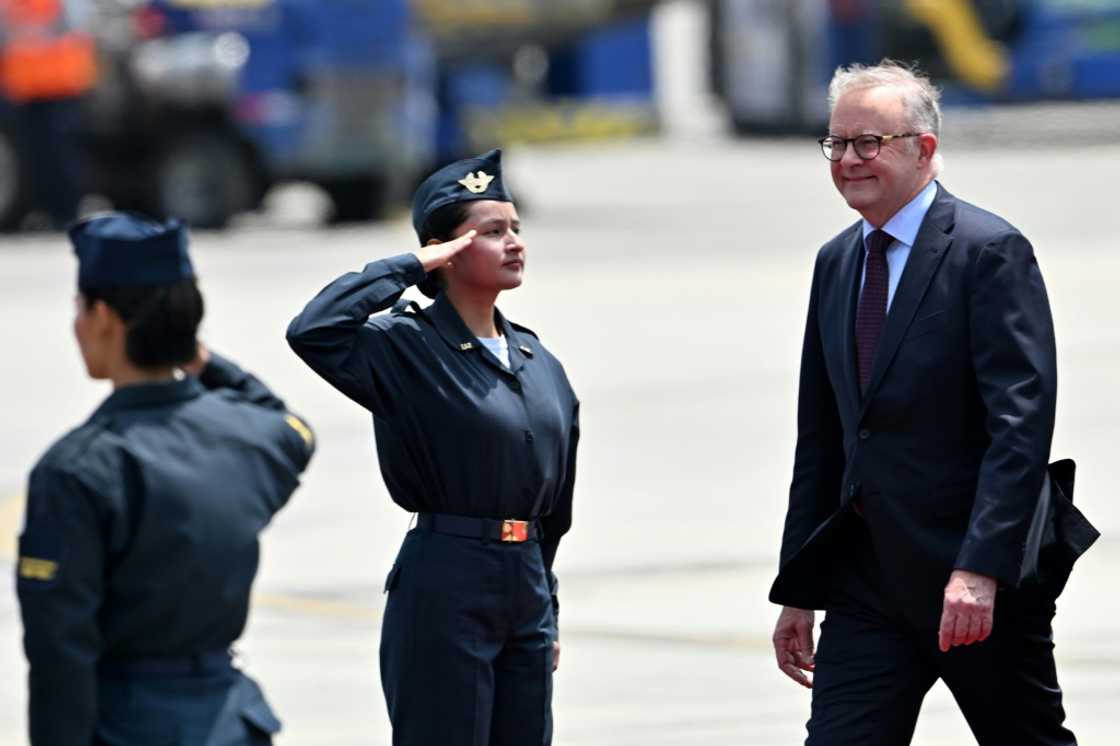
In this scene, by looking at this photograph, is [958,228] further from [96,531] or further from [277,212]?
[277,212]

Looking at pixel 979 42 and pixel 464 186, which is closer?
pixel 464 186

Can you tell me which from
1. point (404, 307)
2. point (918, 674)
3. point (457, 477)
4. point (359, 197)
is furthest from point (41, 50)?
point (918, 674)

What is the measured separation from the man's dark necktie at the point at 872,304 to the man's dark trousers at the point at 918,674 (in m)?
0.31

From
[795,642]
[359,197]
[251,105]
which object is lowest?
[359,197]

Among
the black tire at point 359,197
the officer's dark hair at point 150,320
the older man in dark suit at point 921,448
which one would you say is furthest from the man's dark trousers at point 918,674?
the black tire at point 359,197

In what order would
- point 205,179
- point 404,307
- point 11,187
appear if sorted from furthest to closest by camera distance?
point 11,187 < point 205,179 < point 404,307

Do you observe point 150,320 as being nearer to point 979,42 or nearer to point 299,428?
point 299,428

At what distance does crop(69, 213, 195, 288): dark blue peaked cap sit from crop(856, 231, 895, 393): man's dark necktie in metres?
1.31

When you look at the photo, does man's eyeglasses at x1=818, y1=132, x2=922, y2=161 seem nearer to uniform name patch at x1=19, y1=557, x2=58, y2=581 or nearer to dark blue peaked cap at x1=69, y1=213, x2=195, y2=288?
dark blue peaked cap at x1=69, y1=213, x2=195, y2=288

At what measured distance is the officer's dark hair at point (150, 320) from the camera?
432 centimetres

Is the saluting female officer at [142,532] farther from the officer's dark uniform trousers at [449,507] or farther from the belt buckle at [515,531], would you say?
the belt buckle at [515,531]

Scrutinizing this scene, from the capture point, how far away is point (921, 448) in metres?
4.79

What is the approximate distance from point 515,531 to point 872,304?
813 mm

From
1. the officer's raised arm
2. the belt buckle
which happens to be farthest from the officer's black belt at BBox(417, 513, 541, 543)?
the officer's raised arm
